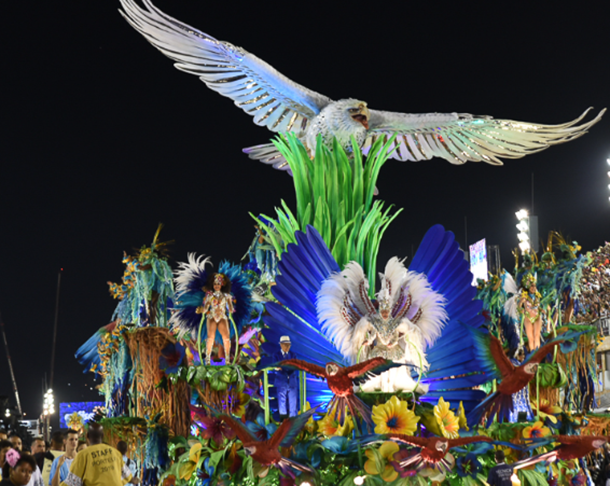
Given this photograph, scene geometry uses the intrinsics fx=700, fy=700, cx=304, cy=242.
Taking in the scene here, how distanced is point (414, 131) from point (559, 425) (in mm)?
6091

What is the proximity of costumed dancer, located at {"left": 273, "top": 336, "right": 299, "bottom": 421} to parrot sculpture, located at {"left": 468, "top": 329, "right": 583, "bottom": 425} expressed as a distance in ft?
7.79

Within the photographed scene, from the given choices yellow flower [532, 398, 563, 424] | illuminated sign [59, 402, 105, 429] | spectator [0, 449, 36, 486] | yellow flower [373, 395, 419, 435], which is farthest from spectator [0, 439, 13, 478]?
illuminated sign [59, 402, 105, 429]

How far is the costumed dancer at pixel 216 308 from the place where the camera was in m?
10.8

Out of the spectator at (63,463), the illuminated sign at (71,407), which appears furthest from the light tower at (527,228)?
the spectator at (63,463)

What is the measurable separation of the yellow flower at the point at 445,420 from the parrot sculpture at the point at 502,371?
92cm

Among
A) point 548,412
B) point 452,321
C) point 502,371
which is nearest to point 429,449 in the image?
point 502,371

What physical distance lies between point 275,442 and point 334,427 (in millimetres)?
851

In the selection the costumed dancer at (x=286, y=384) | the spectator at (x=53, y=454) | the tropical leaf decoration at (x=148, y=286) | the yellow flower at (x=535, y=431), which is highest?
the tropical leaf decoration at (x=148, y=286)

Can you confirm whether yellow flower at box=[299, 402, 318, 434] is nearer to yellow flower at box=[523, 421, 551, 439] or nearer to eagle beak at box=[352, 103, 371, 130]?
yellow flower at box=[523, 421, 551, 439]

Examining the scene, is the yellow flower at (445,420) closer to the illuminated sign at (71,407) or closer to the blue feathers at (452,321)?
the blue feathers at (452,321)

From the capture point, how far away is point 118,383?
40.4ft

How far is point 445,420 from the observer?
823 centimetres

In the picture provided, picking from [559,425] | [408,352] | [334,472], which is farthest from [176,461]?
[559,425]

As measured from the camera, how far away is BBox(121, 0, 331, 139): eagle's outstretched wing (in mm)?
11742
